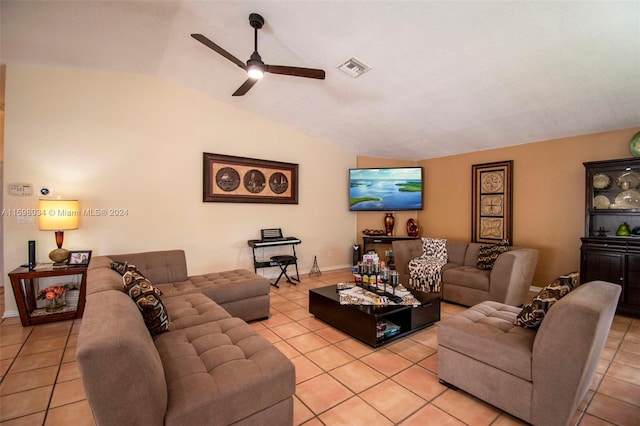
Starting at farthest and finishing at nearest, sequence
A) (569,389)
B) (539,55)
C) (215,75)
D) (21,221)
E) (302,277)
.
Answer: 1. (302,277)
2. (215,75)
3. (21,221)
4. (539,55)
5. (569,389)

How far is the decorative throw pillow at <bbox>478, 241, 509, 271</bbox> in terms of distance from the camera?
388 centimetres

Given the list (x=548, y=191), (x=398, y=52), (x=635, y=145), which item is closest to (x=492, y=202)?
(x=548, y=191)

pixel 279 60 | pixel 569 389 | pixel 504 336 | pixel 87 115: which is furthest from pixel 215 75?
pixel 569 389

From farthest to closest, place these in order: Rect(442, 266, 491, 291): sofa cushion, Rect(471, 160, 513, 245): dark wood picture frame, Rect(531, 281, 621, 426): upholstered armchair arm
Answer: Rect(471, 160, 513, 245): dark wood picture frame → Rect(442, 266, 491, 291): sofa cushion → Rect(531, 281, 621, 426): upholstered armchair arm

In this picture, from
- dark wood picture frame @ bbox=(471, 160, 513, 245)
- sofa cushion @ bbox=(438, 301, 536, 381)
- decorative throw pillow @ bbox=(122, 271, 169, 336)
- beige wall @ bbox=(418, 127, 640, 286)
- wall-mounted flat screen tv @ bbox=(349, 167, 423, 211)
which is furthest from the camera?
wall-mounted flat screen tv @ bbox=(349, 167, 423, 211)

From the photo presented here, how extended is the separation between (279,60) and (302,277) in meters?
3.61

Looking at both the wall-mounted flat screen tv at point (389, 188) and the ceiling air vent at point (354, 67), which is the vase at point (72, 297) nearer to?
the ceiling air vent at point (354, 67)

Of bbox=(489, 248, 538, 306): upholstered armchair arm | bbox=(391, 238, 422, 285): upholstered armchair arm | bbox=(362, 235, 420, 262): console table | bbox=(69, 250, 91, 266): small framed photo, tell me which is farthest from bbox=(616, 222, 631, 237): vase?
bbox=(69, 250, 91, 266): small framed photo

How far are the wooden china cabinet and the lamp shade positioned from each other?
20.7ft

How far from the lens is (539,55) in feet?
8.95

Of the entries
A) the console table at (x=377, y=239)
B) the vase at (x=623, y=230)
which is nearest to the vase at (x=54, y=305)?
the console table at (x=377, y=239)

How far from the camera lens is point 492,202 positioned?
5.10m

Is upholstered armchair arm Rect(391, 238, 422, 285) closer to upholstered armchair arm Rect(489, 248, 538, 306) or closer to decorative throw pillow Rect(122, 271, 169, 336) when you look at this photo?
upholstered armchair arm Rect(489, 248, 538, 306)

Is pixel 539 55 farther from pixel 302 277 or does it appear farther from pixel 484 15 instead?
pixel 302 277
